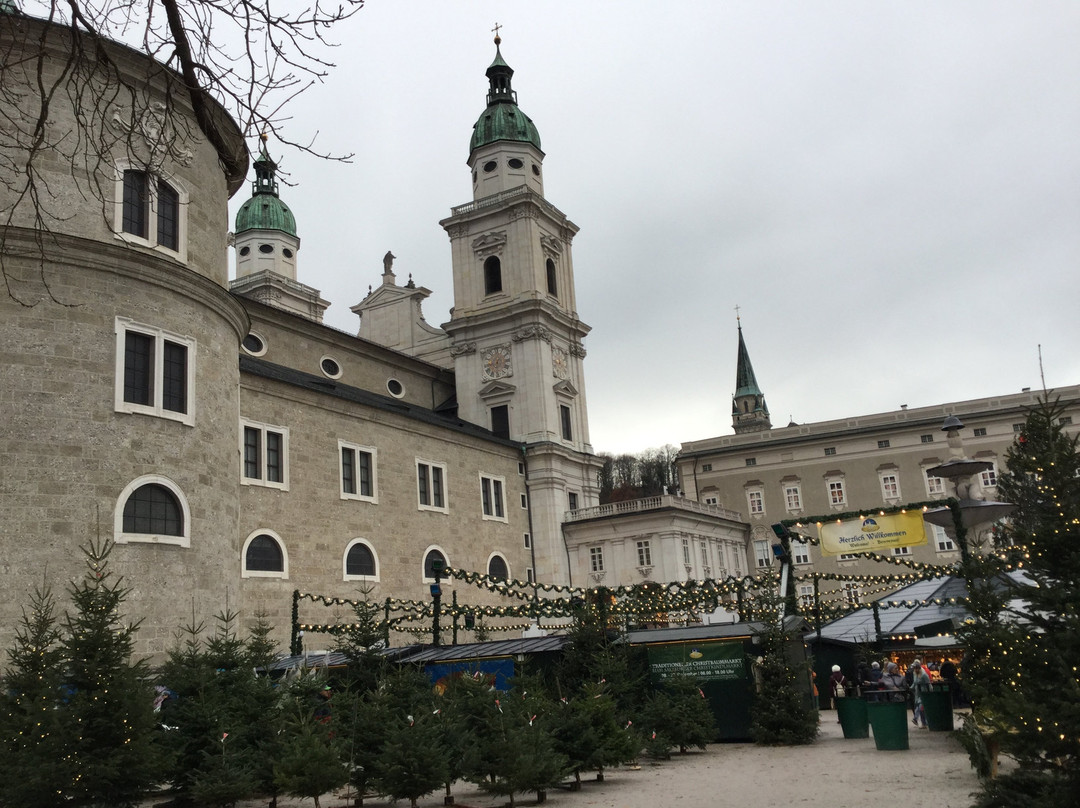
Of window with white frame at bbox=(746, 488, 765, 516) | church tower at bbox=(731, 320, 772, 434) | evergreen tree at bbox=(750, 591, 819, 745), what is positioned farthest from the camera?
→ church tower at bbox=(731, 320, 772, 434)

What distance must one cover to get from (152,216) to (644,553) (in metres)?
32.9

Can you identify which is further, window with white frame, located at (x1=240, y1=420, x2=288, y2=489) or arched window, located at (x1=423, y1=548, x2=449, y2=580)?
arched window, located at (x1=423, y1=548, x2=449, y2=580)

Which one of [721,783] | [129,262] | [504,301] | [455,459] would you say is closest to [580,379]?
[504,301]

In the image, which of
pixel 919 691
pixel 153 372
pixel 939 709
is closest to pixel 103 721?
pixel 153 372

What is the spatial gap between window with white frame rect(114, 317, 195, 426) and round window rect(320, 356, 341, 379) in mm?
21219

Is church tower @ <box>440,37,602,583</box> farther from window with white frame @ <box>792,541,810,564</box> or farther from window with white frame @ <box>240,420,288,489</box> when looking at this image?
window with white frame @ <box>240,420,288,489</box>

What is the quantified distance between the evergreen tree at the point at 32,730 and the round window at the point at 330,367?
33.5 metres

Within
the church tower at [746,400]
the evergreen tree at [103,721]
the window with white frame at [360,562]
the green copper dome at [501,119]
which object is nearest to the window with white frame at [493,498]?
the window with white frame at [360,562]

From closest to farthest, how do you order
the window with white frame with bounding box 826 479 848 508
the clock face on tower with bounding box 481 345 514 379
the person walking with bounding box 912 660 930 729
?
the person walking with bounding box 912 660 930 729 < the clock face on tower with bounding box 481 345 514 379 < the window with white frame with bounding box 826 479 848 508

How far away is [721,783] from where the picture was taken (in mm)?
11992

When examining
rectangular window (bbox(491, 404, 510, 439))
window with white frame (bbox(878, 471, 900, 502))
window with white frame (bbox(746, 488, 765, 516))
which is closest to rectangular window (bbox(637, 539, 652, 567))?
rectangular window (bbox(491, 404, 510, 439))

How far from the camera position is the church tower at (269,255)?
208 feet

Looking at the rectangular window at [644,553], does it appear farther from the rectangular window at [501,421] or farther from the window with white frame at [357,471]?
the window with white frame at [357,471]

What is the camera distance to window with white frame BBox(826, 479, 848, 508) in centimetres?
6034
